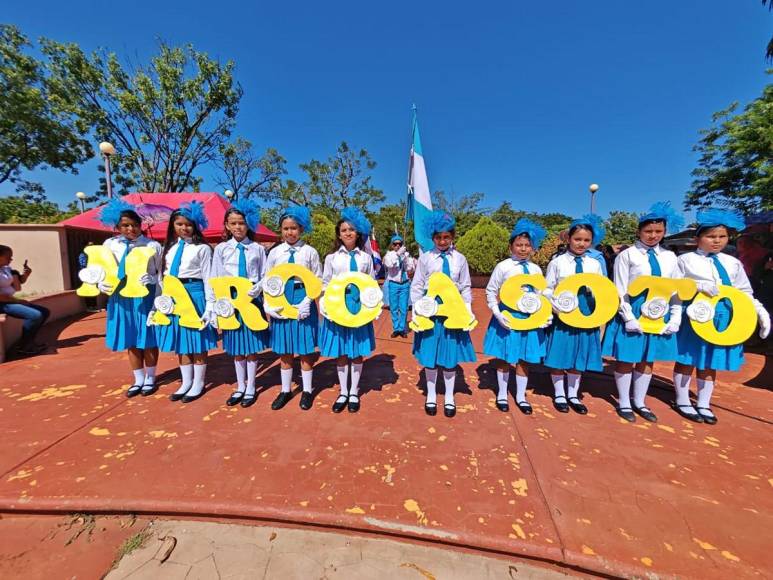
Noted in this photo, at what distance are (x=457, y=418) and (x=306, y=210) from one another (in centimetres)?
237

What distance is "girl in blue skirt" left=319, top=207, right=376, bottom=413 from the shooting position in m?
3.08

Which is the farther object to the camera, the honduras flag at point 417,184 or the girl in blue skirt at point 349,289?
the honduras flag at point 417,184

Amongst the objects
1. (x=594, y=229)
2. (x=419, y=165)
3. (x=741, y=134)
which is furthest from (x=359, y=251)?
(x=741, y=134)

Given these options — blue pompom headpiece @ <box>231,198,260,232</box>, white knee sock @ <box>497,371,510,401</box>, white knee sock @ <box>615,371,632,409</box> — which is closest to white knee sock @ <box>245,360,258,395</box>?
blue pompom headpiece @ <box>231,198,260,232</box>

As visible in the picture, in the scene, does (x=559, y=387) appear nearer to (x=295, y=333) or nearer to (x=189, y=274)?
(x=295, y=333)

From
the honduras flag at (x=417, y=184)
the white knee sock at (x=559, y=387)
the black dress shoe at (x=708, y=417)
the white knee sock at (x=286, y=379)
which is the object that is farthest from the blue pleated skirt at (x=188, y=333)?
the black dress shoe at (x=708, y=417)

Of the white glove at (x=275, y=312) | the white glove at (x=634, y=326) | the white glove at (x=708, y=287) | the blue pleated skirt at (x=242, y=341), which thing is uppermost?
the white glove at (x=708, y=287)

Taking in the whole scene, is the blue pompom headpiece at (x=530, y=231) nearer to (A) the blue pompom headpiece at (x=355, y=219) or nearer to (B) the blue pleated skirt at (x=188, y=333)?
(A) the blue pompom headpiece at (x=355, y=219)

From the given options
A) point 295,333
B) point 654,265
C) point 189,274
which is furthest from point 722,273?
point 189,274

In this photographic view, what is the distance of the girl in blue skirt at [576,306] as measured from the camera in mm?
3033

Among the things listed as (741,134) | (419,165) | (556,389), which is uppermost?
(741,134)

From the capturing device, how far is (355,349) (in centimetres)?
314

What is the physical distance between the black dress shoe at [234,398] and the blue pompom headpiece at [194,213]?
1.66 meters

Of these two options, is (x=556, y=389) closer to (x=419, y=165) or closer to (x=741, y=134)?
(x=419, y=165)
